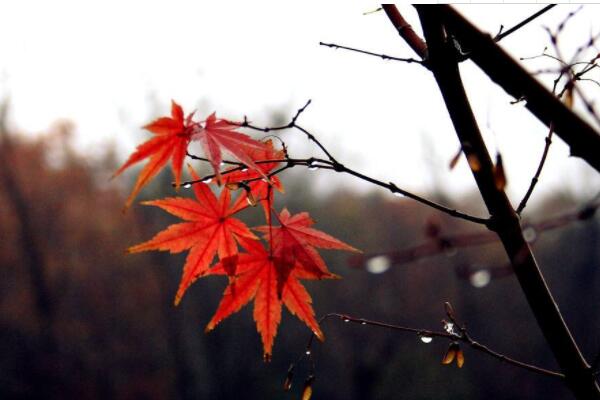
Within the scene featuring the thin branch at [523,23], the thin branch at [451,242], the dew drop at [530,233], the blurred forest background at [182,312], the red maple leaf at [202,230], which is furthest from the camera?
the blurred forest background at [182,312]

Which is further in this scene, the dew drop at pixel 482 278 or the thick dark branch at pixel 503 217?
the thick dark branch at pixel 503 217

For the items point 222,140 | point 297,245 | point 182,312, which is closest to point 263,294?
point 297,245

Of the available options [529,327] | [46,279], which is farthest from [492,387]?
[46,279]

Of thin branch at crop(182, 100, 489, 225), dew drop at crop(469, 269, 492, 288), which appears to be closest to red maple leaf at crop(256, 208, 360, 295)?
thin branch at crop(182, 100, 489, 225)

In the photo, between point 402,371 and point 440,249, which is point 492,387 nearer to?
point 402,371

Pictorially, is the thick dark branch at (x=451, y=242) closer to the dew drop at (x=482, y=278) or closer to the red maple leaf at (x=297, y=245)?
the dew drop at (x=482, y=278)

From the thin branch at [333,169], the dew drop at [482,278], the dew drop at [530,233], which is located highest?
the thin branch at [333,169]

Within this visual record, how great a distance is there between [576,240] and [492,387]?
A: 15.6ft

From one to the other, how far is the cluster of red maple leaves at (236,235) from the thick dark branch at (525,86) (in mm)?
378

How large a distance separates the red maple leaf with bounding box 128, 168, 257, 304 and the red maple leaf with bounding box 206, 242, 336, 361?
36mm

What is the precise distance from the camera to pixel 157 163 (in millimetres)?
953

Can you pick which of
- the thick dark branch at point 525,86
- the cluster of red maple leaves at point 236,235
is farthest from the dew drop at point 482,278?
the cluster of red maple leaves at point 236,235

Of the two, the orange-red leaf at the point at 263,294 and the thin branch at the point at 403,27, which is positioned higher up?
the thin branch at the point at 403,27

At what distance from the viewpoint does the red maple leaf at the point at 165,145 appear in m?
0.93
